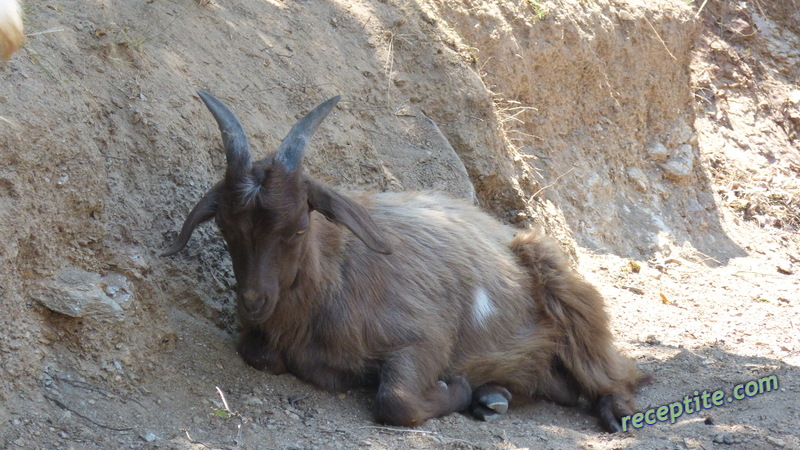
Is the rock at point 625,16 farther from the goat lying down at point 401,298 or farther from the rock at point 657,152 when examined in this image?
the goat lying down at point 401,298

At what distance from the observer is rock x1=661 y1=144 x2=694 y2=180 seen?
10.3 metres

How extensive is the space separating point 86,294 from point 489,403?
2.69 m

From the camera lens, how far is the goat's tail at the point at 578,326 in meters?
6.25

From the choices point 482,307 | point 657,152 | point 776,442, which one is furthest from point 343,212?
point 657,152

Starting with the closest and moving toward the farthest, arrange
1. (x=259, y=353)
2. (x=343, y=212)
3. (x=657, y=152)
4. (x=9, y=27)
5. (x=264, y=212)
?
1. (x=9, y=27)
2. (x=264, y=212)
3. (x=343, y=212)
4. (x=259, y=353)
5. (x=657, y=152)

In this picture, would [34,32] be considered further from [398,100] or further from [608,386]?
[608,386]

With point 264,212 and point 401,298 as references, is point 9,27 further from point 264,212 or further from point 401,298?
point 401,298

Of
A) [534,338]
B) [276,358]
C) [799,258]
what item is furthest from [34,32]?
[799,258]

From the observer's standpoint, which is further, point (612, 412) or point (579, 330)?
point (579, 330)

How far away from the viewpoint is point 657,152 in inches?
409

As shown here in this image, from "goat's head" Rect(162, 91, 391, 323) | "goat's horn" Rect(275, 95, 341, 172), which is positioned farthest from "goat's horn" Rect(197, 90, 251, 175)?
"goat's horn" Rect(275, 95, 341, 172)

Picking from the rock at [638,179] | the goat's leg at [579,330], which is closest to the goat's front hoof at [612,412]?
the goat's leg at [579,330]

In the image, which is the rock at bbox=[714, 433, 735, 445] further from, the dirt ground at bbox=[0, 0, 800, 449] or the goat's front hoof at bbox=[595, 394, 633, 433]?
the goat's front hoof at bbox=[595, 394, 633, 433]

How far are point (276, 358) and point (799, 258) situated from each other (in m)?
7.19
